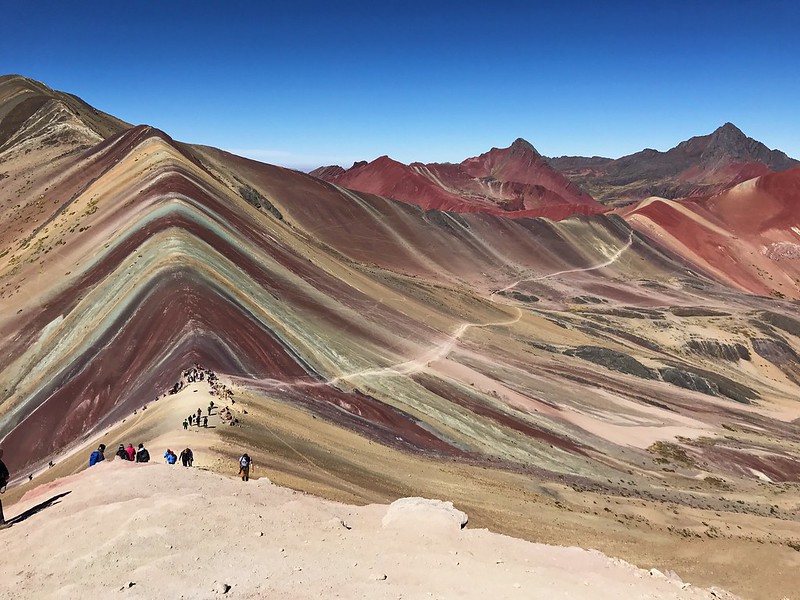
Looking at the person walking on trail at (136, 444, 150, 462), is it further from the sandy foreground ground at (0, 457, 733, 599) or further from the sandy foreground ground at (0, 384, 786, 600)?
the sandy foreground ground at (0, 457, 733, 599)

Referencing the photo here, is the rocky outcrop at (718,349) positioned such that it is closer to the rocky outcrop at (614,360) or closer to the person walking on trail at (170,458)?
the rocky outcrop at (614,360)

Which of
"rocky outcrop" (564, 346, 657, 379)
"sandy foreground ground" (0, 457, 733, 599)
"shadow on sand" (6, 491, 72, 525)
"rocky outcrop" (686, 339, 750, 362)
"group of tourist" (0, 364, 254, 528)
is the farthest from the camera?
"rocky outcrop" (686, 339, 750, 362)

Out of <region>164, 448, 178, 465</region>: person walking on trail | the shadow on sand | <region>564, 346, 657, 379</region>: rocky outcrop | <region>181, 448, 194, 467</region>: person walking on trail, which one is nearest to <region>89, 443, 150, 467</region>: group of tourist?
<region>164, 448, 178, 465</region>: person walking on trail

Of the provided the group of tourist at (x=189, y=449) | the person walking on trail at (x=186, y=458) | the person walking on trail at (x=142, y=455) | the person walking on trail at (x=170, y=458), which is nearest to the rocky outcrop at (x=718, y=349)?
the group of tourist at (x=189, y=449)

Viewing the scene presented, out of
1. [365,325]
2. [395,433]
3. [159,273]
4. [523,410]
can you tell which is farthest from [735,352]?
[159,273]

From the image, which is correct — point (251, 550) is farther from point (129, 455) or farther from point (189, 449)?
point (129, 455)

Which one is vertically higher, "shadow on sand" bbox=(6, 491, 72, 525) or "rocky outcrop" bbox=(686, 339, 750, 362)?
"shadow on sand" bbox=(6, 491, 72, 525)

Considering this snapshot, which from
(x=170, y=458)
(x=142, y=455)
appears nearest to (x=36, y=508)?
(x=142, y=455)
